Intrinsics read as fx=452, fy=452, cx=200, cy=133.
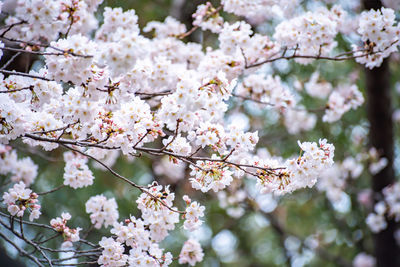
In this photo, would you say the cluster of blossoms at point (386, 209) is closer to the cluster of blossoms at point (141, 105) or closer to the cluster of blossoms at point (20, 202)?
the cluster of blossoms at point (141, 105)

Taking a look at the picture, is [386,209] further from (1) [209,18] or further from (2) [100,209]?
(2) [100,209]

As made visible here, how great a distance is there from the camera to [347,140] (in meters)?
6.34

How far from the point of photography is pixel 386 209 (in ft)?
19.1

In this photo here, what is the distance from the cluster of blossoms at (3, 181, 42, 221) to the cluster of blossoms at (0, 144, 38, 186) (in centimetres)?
105

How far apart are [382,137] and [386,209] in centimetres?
93

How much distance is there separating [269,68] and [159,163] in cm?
209

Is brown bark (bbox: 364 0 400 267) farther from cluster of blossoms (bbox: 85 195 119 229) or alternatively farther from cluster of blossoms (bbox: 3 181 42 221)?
cluster of blossoms (bbox: 3 181 42 221)

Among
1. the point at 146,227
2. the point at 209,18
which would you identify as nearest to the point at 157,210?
the point at 146,227

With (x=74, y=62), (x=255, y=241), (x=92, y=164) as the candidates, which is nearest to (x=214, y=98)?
(x=74, y=62)

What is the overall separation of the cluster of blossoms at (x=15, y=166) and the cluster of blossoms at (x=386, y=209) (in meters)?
4.16

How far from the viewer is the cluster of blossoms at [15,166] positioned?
389 centimetres

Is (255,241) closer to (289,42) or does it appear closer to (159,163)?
(159,163)

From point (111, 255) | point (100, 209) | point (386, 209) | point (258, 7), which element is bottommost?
point (111, 255)

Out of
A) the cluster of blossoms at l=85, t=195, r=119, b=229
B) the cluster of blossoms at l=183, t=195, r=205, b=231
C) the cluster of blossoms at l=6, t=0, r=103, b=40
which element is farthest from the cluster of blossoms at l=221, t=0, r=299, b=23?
the cluster of blossoms at l=85, t=195, r=119, b=229
